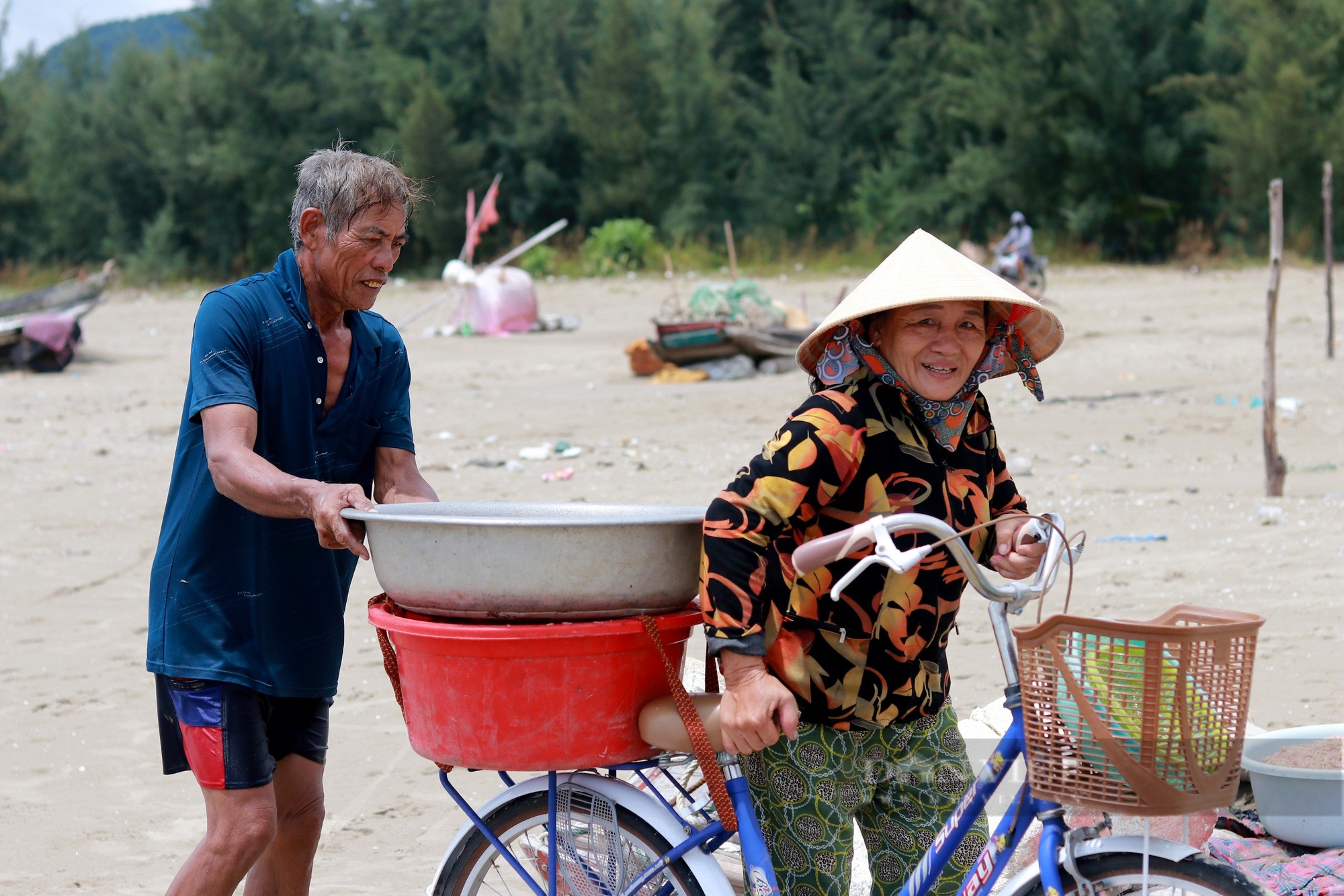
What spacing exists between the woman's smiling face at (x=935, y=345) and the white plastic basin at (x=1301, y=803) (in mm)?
1534

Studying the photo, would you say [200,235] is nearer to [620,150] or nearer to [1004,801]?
[620,150]

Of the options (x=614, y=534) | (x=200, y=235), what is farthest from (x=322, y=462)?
(x=200, y=235)

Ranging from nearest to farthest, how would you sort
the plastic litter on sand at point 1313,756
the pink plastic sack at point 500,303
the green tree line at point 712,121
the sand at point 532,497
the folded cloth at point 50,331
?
the plastic litter on sand at point 1313,756 → the sand at point 532,497 → the folded cloth at point 50,331 → the pink plastic sack at point 500,303 → the green tree line at point 712,121

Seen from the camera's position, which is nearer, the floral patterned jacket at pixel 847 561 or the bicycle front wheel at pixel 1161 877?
the bicycle front wheel at pixel 1161 877

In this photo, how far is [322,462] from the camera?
8.41 feet

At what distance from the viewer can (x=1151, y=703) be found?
1662 mm

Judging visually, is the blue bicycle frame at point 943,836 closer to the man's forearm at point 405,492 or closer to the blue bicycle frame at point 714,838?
the blue bicycle frame at point 714,838

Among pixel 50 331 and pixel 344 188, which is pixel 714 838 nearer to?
pixel 344 188

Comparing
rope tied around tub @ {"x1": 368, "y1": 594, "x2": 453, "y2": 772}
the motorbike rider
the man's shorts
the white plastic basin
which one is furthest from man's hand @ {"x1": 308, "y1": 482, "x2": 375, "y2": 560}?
the motorbike rider

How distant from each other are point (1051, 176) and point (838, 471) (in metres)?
29.8

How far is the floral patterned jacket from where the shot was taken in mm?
2061

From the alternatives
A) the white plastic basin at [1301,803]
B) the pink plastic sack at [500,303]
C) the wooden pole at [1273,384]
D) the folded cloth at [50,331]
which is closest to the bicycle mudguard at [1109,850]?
the white plastic basin at [1301,803]

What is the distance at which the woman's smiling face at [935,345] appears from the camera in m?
2.16

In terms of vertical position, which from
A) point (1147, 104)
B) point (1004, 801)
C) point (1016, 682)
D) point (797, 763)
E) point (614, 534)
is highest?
point (1147, 104)
